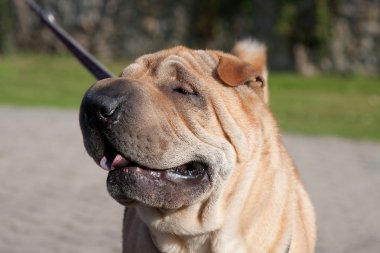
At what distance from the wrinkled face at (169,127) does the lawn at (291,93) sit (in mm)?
10225

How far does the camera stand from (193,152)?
3.94m

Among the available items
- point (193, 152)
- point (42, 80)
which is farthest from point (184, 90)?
point (42, 80)

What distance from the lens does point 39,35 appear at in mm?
26125

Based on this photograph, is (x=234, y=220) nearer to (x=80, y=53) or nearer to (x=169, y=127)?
(x=169, y=127)

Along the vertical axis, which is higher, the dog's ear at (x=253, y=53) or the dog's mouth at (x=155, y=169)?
the dog's ear at (x=253, y=53)

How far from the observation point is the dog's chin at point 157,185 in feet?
12.7

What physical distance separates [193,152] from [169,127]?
18 cm

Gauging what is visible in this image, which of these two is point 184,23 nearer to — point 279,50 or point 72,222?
point 279,50

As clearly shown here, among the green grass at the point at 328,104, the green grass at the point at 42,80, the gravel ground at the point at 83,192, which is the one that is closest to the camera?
the gravel ground at the point at 83,192

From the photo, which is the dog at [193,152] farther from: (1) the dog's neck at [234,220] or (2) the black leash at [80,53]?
(2) the black leash at [80,53]

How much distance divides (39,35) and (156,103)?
75.1 feet

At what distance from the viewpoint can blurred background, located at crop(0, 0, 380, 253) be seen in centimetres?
802

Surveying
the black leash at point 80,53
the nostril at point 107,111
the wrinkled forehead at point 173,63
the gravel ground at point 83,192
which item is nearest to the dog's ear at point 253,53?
the wrinkled forehead at point 173,63

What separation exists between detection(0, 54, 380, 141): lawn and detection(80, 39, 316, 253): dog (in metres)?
10.1
